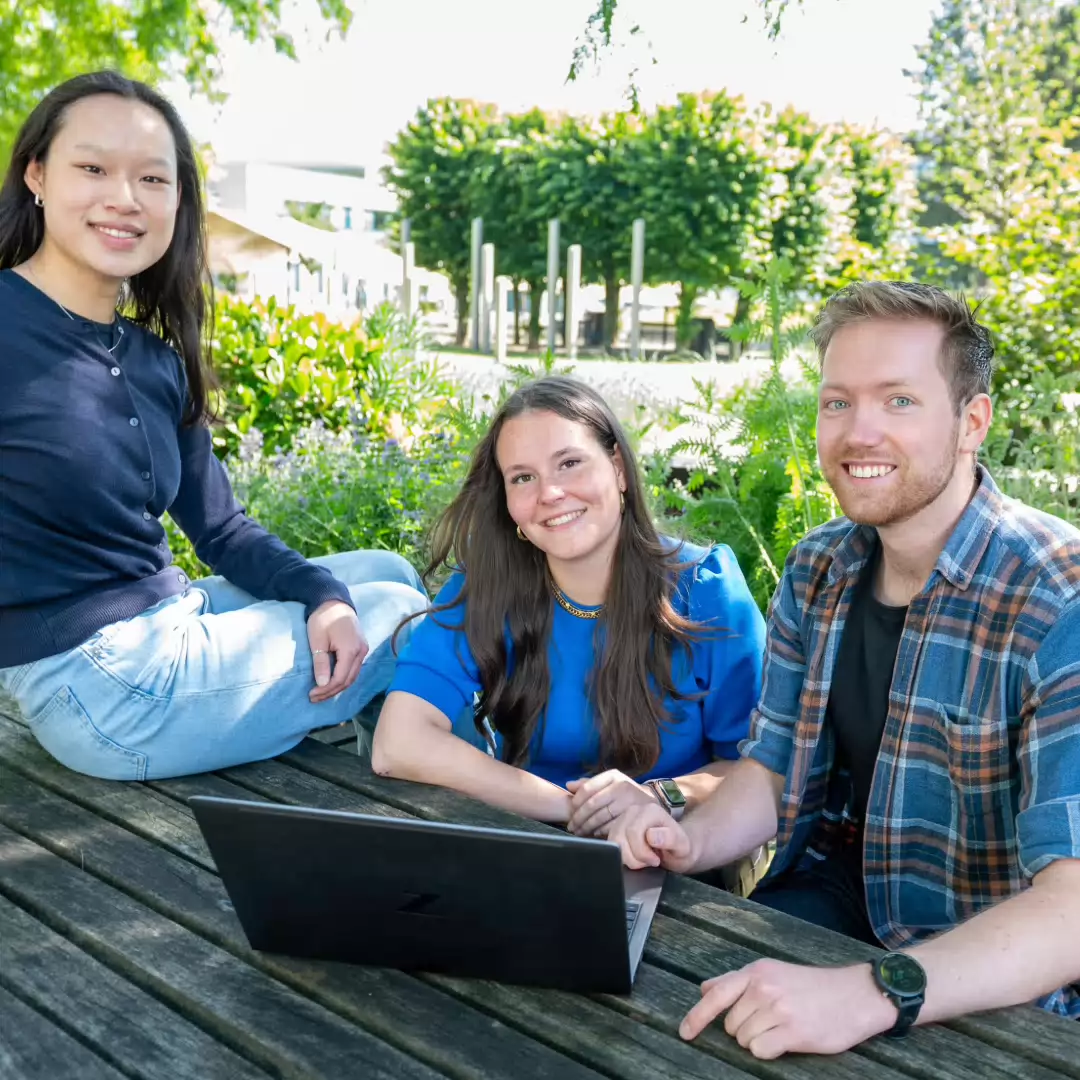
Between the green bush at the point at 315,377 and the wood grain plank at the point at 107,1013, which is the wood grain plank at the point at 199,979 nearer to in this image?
the wood grain plank at the point at 107,1013

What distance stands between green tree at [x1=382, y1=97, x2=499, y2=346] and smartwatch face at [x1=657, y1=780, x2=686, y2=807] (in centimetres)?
3498

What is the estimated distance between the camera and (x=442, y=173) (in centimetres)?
3688

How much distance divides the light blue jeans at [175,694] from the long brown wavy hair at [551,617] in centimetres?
34

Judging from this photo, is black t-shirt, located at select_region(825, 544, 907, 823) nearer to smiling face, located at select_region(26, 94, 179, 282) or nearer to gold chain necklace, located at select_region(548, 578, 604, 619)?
gold chain necklace, located at select_region(548, 578, 604, 619)

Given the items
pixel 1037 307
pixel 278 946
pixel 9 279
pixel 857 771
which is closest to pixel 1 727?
pixel 9 279

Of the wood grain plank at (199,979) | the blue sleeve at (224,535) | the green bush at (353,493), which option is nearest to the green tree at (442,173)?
the green bush at (353,493)

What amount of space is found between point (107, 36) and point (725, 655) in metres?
8.01

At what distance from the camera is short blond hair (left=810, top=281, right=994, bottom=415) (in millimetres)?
2025

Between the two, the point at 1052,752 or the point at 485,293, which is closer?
the point at 1052,752

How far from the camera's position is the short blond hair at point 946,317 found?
2.03 meters

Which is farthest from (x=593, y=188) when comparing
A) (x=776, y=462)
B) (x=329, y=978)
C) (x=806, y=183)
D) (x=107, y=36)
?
(x=329, y=978)

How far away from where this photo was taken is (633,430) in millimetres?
4180

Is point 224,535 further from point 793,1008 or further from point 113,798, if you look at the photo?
point 793,1008

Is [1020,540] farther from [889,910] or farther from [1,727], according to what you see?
[1,727]
